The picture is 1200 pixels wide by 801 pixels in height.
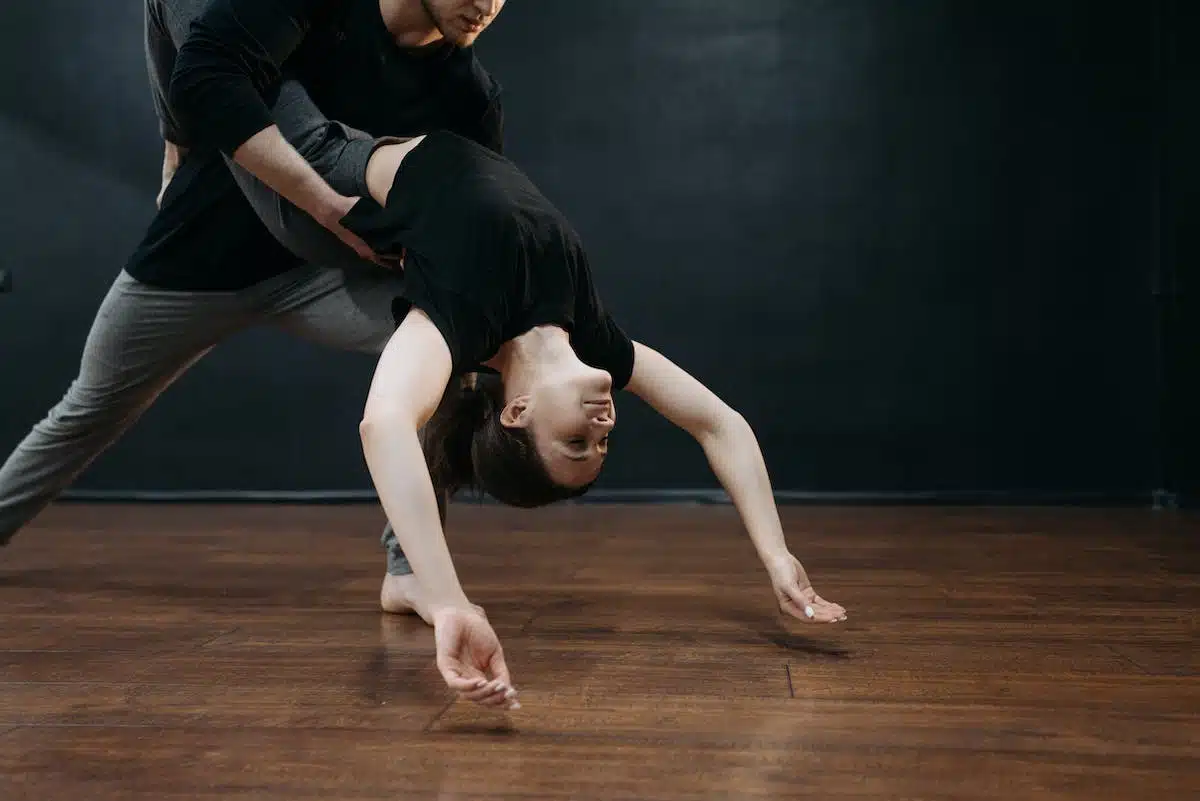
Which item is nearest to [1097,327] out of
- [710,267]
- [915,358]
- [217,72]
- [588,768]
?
[915,358]

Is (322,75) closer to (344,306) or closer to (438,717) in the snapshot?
(344,306)

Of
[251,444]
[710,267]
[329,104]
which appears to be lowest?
[251,444]

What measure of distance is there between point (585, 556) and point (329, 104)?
1.13 meters

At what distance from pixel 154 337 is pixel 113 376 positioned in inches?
4.3

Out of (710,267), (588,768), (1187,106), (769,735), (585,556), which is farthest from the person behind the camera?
(710,267)

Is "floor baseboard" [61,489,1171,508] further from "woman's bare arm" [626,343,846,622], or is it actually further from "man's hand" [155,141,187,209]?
"woman's bare arm" [626,343,846,622]

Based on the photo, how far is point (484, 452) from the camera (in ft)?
5.44

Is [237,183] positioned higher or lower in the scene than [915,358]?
higher

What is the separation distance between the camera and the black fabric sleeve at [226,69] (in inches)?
67.0

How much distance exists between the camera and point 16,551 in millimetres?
2695

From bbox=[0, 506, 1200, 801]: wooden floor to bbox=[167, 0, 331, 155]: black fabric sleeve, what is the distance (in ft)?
2.36

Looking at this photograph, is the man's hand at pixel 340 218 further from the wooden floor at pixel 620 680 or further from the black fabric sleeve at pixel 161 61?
the wooden floor at pixel 620 680

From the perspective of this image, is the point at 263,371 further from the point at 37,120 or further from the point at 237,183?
the point at 237,183

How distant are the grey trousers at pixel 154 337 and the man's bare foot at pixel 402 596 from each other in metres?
0.04
